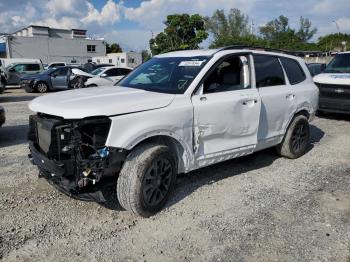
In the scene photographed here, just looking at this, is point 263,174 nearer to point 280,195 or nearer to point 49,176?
point 280,195

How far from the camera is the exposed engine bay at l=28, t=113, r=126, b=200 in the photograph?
359 centimetres

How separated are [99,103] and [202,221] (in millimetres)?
1696

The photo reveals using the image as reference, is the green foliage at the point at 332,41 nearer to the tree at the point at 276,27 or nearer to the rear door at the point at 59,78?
the tree at the point at 276,27

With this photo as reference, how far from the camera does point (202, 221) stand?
13.2ft

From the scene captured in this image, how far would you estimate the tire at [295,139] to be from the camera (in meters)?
6.14

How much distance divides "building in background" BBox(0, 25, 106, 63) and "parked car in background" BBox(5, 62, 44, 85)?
32065 millimetres

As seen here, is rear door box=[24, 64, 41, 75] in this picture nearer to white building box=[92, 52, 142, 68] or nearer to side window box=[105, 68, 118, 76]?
side window box=[105, 68, 118, 76]

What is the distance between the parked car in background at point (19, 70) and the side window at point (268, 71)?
773 inches

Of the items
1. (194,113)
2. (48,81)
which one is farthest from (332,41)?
(194,113)

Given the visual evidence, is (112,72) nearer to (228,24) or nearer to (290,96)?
(290,96)

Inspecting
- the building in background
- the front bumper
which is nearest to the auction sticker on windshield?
the front bumper

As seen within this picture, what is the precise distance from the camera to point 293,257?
133 inches

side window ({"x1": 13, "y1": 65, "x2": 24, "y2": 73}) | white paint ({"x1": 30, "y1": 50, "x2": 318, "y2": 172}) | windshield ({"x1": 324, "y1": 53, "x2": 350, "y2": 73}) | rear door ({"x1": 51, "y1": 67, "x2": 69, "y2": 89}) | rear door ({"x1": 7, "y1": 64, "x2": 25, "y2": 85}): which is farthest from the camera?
side window ({"x1": 13, "y1": 65, "x2": 24, "y2": 73})

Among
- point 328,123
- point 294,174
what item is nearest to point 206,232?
point 294,174
